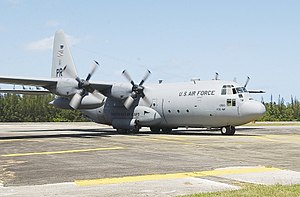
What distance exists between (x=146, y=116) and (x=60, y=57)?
31.8 feet

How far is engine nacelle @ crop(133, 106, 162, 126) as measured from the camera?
3572cm

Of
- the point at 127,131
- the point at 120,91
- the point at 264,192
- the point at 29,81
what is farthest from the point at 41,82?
the point at 264,192

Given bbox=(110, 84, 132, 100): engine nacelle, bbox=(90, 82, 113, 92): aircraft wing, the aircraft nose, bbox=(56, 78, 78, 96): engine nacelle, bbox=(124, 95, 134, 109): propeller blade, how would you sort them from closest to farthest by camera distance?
the aircraft nose, bbox=(56, 78, 78, 96): engine nacelle, bbox=(90, 82, 113, 92): aircraft wing, bbox=(110, 84, 132, 100): engine nacelle, bbox=(124, 95, 134, 109): propeller blade

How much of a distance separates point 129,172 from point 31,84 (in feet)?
69.2

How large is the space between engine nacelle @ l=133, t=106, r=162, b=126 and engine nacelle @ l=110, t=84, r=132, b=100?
173cm

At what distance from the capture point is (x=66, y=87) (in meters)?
32.3

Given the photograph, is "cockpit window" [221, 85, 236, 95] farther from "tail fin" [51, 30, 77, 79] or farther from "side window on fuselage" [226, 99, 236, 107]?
"tail fin" [51, 30, 77, 79]

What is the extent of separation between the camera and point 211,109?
3244 centimetres

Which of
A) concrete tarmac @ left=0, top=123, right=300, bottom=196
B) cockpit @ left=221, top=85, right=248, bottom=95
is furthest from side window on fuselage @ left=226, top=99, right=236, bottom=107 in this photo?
concrete tarmac @ left=0, top=123, right=300, bottom=196

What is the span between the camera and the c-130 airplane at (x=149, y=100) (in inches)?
1251

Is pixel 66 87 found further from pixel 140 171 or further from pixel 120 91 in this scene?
pixel 140 171

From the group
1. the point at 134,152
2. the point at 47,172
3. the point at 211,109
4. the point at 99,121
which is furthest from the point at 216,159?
the point at 99,121

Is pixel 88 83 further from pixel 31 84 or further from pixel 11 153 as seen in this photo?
pixel 11 153

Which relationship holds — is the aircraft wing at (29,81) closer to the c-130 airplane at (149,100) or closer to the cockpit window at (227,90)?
the c-130 airplane at (149,100)
